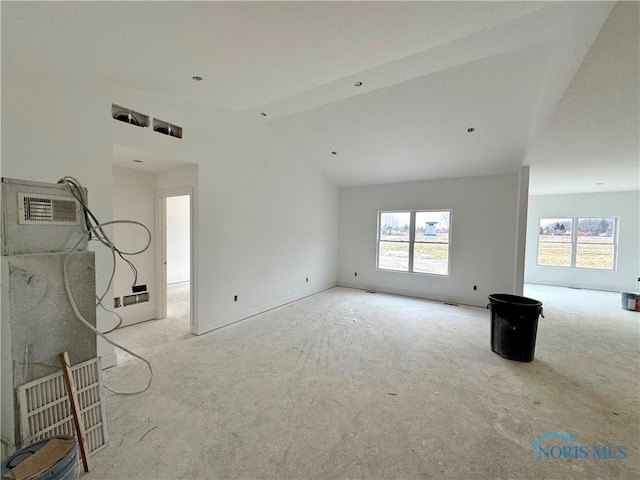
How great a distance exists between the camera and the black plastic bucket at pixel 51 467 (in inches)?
50.2

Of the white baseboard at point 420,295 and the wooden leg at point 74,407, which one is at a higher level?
the wooden leg at point 74,407

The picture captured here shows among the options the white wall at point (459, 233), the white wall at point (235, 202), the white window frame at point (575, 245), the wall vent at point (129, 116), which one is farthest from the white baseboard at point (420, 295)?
the wall vent at point (129, 116)

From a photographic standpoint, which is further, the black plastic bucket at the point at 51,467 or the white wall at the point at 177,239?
the white wall at the point at 177,239

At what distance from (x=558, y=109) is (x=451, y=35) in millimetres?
1900

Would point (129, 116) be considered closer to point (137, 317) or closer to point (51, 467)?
point (137, 317)

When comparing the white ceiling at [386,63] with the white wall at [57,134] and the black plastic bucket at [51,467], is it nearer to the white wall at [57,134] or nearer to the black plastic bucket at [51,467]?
the white wall at [57,134]

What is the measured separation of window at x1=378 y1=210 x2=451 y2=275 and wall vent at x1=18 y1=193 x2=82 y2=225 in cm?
581

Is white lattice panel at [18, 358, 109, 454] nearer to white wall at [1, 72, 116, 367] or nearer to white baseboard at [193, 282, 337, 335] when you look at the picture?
white wall at [1, 72, 116, 367]

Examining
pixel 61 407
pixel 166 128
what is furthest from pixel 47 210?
pixel 166 128

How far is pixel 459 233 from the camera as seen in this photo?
18.6 feet

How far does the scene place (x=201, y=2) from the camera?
1.65 meters

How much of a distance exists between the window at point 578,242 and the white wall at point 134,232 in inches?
389

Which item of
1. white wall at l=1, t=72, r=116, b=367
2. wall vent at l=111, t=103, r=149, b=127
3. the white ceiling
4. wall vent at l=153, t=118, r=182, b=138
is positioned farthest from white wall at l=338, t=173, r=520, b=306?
white wall at l=1, t=72, r=116, b=367

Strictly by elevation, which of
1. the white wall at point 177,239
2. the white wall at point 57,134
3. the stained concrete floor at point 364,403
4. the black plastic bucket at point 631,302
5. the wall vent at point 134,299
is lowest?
the stained concrete floor at point 364,403
